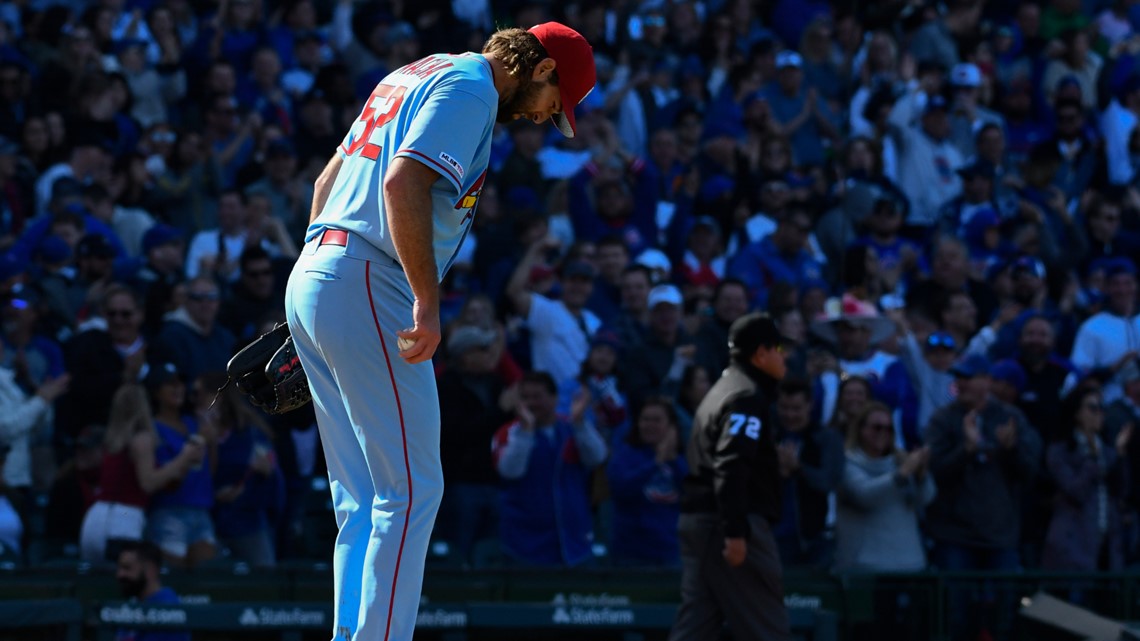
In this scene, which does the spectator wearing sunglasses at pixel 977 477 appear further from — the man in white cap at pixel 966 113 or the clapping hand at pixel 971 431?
the man in white cap at pixel 966 113

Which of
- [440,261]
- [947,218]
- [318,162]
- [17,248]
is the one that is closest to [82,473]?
[17,248]

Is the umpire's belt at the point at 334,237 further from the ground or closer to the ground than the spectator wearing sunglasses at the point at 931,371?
further from the ground

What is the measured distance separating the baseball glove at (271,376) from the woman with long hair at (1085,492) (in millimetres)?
7337

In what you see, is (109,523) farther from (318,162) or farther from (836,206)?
(836,206)

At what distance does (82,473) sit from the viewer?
9953mm

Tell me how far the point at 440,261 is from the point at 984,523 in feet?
22.8

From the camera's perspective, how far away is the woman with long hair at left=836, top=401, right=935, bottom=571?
1035cm

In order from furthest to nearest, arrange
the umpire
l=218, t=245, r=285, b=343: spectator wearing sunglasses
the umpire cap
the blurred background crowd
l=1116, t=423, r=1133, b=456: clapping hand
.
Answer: l=1116, t=423, r=1133, b=456: clapping hand < l=218, t=245, r=285, b=343: spectator wearing sunglasses < the blurred background crowd < the umpire cap < the umpire

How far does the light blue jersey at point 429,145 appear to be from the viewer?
4414 millimetres

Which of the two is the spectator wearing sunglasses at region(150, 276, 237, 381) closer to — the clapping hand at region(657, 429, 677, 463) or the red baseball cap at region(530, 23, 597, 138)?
the clapping hand at region(657, 429, 677, 463)

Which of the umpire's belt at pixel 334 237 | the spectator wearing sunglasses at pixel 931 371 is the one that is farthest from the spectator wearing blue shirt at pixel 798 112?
the umpire's belt at pixel 334 237

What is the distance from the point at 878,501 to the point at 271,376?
626 cm

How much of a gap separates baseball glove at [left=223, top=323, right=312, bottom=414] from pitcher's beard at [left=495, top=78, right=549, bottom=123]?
0.90m

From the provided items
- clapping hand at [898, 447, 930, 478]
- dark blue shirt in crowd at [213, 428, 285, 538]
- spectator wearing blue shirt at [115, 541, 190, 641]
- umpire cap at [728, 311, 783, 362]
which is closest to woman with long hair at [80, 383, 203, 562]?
dark blue shirt in crowd at [213, 428, 285, 538]
